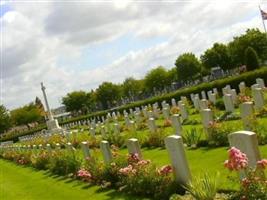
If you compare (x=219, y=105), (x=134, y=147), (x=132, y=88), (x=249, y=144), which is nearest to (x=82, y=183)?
(x=134, y=147)

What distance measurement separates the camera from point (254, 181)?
811 centimetres

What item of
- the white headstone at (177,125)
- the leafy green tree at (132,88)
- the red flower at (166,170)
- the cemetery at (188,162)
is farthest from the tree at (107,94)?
the red flower at (166,170)

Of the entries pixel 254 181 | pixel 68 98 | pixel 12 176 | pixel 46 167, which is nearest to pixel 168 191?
pixel 254 181

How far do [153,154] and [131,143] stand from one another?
4.42 meters

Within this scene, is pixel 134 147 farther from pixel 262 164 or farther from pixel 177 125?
pixel 262 164

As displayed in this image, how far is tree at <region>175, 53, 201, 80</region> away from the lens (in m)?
94.1

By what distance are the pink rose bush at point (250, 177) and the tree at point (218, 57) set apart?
75.5m

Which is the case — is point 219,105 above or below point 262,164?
above

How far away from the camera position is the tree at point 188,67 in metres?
94.1

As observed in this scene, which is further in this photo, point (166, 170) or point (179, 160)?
point (166, 170)

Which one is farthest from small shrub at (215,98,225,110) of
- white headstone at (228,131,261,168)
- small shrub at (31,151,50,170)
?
white headstone at (228,131,261,168)

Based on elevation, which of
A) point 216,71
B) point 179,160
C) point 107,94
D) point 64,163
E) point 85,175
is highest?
point 107,94

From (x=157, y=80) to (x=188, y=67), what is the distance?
14.4 meters

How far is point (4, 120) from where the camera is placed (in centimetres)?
8631
